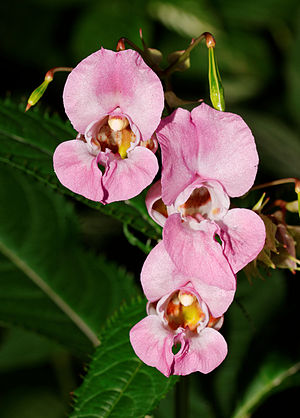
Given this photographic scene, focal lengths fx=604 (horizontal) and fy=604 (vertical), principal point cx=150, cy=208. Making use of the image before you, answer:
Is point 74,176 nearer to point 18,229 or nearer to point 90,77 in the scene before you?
point 90,77

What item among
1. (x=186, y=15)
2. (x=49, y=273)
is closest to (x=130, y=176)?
(x=49, y=273)

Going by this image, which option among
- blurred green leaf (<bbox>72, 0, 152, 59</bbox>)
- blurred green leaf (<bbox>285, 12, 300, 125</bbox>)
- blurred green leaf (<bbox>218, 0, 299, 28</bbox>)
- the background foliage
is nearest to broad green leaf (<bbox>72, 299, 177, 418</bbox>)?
the background foliage

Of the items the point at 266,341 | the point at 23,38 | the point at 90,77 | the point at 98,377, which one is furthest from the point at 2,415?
the point at 90,77

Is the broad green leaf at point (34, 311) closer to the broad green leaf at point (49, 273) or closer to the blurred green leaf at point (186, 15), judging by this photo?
the broad green leaf at point (49, 273)

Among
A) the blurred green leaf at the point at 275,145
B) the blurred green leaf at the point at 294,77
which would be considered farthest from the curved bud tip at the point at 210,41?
the blurred green leaf at the point at 294,77

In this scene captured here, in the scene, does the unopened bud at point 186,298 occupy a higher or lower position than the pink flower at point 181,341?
higher

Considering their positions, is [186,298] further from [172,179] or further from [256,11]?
[256,11]
